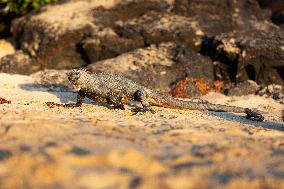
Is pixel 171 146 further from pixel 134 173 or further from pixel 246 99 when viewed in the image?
pixel 246 99

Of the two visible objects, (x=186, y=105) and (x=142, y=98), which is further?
(x=186, y=105)

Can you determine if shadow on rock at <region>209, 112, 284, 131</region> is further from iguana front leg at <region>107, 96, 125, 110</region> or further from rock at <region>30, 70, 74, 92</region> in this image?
rock at <region>30, 70, 74, 92</region>

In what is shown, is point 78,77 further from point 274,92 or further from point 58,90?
point 274,92

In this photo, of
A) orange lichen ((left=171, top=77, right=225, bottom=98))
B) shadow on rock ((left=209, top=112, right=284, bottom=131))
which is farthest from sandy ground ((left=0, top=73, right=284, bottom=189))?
orange lichen ((left=171, top=77, right=225, bottom=98))

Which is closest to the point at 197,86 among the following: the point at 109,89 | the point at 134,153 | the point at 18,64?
the point at 109,89

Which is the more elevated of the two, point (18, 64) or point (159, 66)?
point (159, 66)

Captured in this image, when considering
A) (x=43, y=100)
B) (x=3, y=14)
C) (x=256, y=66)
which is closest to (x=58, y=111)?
(x=43, y=100)

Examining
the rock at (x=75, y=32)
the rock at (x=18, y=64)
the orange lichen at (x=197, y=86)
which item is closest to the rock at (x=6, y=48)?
the rock at (x=75, y=32)
